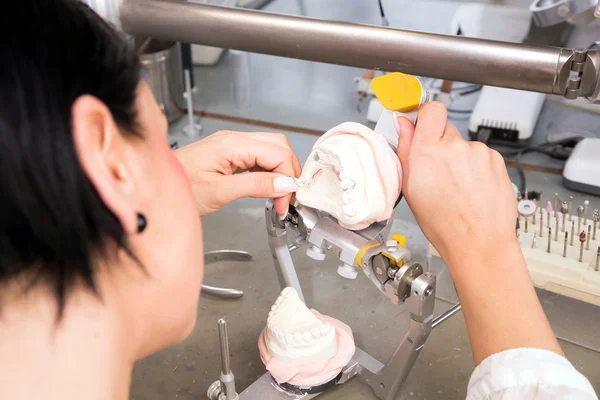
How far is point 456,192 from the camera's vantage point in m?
0.62

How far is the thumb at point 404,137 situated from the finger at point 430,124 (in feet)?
0.04

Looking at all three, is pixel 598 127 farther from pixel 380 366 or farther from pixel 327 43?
pixel 380 366

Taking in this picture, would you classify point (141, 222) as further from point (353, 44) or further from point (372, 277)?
point (353, 44)

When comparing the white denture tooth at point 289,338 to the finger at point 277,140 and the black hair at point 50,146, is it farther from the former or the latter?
the black hair at point 50,146

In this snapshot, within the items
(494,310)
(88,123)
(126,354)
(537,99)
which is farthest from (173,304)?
Answer: (537,99)

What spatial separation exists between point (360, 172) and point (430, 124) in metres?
0.09

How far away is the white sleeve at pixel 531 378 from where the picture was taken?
53 centimetres

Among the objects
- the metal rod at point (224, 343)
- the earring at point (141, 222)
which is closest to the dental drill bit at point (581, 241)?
the metal rod at point (224, 343)

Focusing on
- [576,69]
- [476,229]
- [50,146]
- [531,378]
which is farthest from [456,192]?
[50,146]

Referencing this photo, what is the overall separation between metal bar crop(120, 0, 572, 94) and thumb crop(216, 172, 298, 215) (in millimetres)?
266

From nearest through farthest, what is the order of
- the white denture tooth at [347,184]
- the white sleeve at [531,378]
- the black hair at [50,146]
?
1. the black hair at [50,146]
2. the white sleeve at [531,378]
3. the white denture tooth at [347,184]

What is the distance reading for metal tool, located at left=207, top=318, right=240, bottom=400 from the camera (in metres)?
0.70

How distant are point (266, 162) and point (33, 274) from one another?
0.44 meters

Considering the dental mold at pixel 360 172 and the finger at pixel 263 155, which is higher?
the dental mold at pixel 360 172
